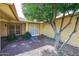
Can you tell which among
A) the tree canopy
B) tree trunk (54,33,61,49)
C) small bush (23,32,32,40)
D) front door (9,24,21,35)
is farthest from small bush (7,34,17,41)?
tree trunk (54,33,61,49)

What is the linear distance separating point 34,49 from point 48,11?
2.99ft

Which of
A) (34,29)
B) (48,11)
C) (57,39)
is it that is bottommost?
(57,39)

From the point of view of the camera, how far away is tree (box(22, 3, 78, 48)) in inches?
136

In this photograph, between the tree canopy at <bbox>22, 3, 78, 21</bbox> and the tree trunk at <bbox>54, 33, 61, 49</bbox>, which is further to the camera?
the tree trunk at <bbox>54, 33, 61, 49</bbox>

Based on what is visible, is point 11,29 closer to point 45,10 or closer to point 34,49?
point 34,49

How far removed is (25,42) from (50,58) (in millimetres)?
717

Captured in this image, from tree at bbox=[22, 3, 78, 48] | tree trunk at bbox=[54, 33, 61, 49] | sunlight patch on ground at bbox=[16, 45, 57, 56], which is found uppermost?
tree at bbox=[22, 3, 78, 48]

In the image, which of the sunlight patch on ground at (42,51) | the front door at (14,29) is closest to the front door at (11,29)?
the front door at (14,29)

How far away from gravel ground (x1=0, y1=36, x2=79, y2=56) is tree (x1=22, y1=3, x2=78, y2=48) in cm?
20

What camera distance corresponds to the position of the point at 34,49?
3.60 meters

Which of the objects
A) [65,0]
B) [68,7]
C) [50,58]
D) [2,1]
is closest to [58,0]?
[65,0]

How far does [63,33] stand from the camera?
3.67m

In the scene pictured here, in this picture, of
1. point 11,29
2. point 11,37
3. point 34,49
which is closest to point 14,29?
point 11,29

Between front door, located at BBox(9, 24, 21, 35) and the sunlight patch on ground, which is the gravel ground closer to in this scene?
the sunlight patch on ground
